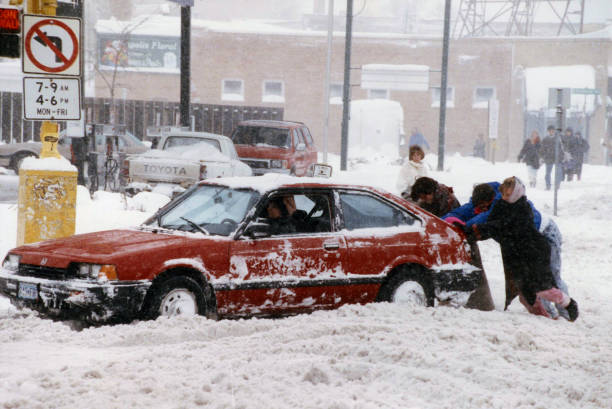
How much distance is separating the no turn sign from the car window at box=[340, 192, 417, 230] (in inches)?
126

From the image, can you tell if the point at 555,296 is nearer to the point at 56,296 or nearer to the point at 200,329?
the point at 200,329

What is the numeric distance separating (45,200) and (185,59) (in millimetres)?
9820

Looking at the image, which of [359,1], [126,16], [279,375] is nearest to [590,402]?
[279,375]

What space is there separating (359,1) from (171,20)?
161 ft

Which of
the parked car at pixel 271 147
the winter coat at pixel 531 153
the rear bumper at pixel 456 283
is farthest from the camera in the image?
the winter coat at pixel 531 153

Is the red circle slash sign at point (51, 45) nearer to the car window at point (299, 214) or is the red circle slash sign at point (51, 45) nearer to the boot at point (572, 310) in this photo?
the car window at point (299, 214)

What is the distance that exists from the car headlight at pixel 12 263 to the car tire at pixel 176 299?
1272 millimetres

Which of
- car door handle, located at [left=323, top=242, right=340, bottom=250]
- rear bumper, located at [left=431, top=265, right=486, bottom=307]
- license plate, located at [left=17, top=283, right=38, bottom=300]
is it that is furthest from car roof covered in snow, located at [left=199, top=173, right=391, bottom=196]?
license plate, located at [left=17, top=283, right=38, bottom=300]

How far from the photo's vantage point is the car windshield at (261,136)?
76.4ft

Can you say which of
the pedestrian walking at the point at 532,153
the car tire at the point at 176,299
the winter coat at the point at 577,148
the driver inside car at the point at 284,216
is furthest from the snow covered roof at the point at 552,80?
the car tire at the point at 176,299

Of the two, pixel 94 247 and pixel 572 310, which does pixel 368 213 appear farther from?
pixel 94 247

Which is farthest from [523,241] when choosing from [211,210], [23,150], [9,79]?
[9,79]

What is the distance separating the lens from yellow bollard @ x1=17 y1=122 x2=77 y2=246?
970cm

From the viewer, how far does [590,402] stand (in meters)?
5.88
